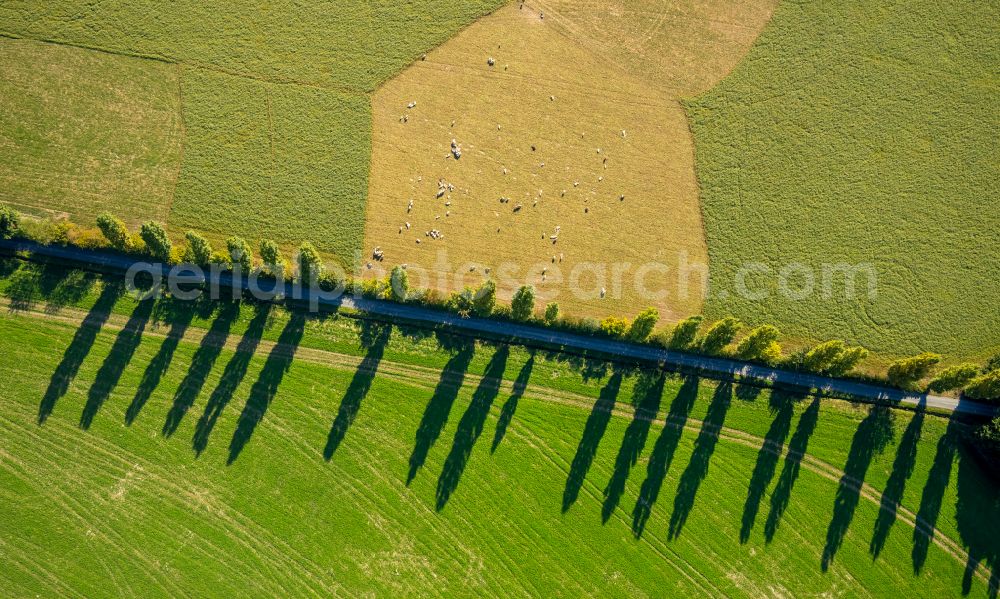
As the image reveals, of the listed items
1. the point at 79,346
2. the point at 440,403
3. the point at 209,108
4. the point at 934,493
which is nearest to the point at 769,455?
the point at 934,493

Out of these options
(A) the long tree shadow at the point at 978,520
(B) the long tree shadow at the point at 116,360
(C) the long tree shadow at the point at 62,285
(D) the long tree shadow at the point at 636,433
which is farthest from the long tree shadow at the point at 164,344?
(A) the long tree shadow at the point at 978,520

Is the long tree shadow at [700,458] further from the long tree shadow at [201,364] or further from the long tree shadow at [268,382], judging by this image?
the long tree shadow at [201,364]

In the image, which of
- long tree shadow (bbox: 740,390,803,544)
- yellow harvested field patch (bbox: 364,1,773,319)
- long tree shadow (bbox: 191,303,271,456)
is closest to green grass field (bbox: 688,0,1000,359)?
yellow harvested field patch (bbox: 364,1,773,319)

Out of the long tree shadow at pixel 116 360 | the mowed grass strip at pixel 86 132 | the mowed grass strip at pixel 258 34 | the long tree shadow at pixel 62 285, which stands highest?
the mowed grass strip at pixel 258 34

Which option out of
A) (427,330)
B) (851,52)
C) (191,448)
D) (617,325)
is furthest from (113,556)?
(851,52)

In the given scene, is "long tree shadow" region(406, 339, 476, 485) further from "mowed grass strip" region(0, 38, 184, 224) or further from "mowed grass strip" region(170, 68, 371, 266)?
"mowed grass strip" region(0, 38, 184, 224)

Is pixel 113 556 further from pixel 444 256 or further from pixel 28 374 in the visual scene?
pixel 444 256
